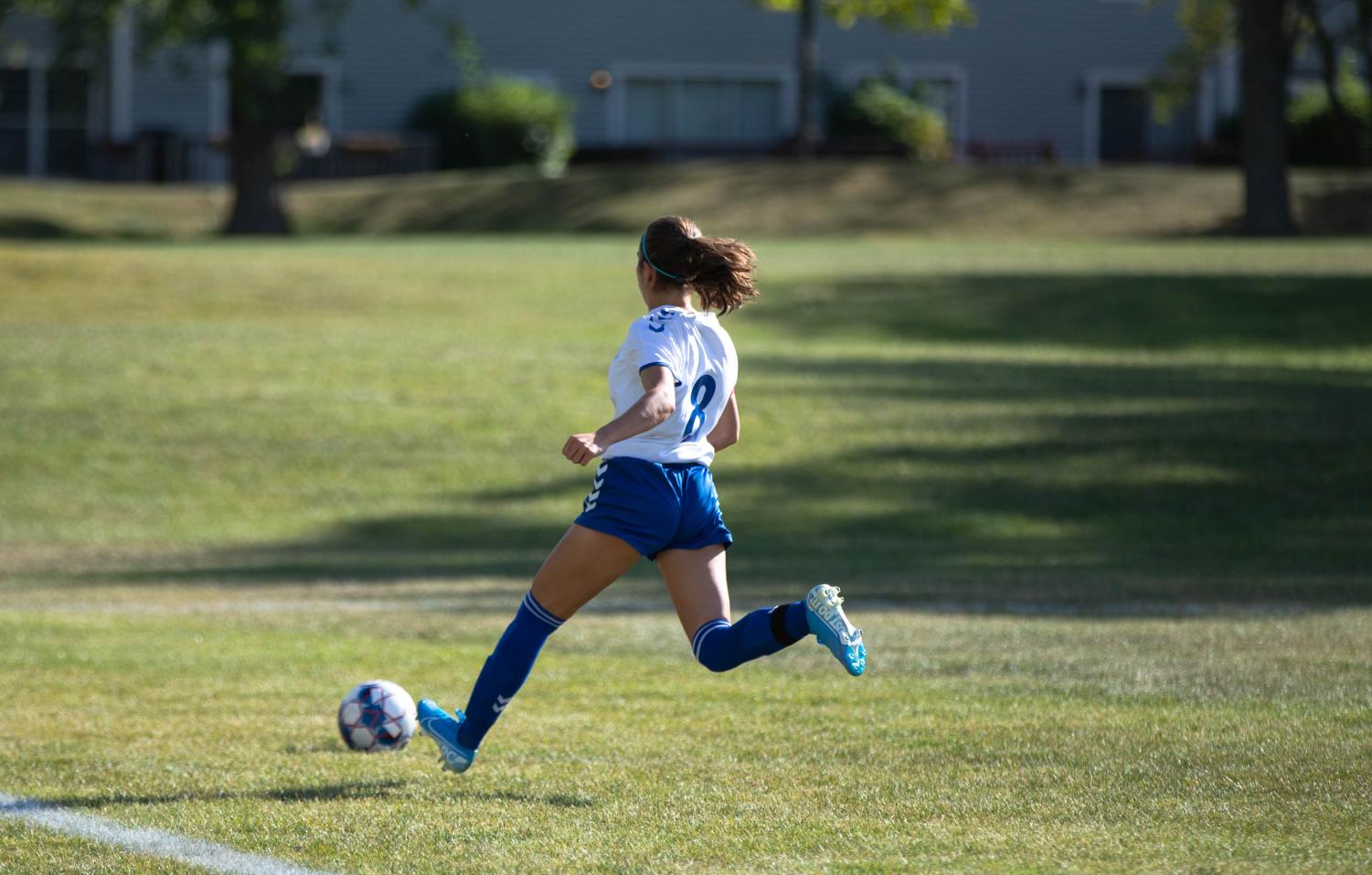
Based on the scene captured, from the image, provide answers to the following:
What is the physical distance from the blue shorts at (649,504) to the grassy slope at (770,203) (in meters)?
27.1

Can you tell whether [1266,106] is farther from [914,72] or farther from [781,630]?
[781,630]

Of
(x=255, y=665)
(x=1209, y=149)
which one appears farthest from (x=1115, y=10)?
(x=255, y=665)

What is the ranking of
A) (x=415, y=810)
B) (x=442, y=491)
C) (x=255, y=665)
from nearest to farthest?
1. (x=415, y=810)
2. (x=255, y=665)
3. (x=442, y=491)

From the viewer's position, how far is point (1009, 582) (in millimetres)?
11531

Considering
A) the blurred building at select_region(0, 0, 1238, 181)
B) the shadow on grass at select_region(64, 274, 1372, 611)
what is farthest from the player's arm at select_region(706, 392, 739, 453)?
the blurred building at select_region(0, 0, 1238, 181)

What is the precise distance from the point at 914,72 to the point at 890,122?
10.8 feet

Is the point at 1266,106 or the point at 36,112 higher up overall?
the point at 36,112

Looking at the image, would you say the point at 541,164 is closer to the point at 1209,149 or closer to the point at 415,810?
the point at 1209,149

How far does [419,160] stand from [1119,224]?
1883 cm

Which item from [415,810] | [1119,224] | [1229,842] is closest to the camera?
[1229,842]

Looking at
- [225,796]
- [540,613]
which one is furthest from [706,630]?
[225,796]

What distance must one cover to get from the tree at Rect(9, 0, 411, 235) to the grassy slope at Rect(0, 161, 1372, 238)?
5.46 ft

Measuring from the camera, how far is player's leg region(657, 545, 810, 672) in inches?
220

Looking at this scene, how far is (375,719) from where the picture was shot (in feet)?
20.9
